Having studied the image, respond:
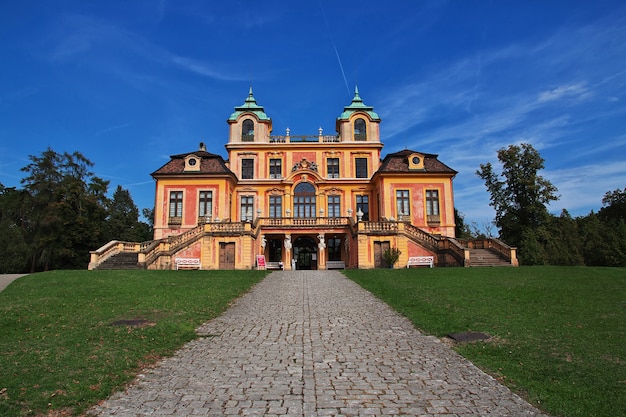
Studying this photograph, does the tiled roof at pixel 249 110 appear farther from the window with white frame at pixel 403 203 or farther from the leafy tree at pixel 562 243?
the leafy tree at pixel 562 243

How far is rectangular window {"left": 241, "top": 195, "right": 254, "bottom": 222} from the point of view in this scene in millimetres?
39375

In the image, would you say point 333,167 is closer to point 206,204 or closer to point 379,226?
point 379,226

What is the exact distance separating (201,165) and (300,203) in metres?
9.06

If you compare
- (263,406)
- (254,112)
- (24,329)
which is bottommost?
(263,406)

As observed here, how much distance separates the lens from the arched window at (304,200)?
1549 inches

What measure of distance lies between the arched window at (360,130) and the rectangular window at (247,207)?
11.2m

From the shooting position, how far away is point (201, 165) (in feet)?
124

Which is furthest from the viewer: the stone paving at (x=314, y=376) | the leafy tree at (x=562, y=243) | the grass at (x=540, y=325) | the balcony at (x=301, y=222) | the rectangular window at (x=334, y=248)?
the leafy tree at (x=562, y=243)

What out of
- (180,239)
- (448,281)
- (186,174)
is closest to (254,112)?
(186,174)

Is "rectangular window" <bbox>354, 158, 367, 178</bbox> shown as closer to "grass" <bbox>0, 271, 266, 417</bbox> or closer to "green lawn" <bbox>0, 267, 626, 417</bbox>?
"green lawn" <bbox>0, 267, 626, 417</bbox>

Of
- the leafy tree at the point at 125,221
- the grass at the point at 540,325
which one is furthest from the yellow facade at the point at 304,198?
the leafy tree at the point at 125,221

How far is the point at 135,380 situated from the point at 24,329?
4562 mm

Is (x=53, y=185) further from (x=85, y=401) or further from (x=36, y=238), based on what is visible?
(x=85, y=401)

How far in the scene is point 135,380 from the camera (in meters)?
6.94
